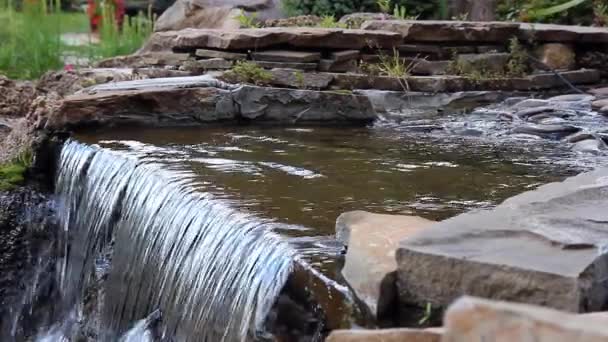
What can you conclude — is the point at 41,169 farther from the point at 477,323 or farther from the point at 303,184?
the point at 477,323

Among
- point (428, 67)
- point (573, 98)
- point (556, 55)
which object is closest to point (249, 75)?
point (428, 67)

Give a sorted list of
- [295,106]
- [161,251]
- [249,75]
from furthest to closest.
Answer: [249,75] < [295,106] < [161,251]

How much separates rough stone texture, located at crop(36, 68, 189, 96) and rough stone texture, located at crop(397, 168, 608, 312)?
4871 mm

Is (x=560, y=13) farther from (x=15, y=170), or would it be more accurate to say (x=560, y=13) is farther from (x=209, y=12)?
(x=15, y=170)

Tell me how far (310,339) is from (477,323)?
143 cm

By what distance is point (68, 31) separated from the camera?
15.2 metres

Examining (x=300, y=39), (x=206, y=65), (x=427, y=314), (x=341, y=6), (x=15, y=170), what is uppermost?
(x=341, y=6)

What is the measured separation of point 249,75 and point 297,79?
371 millimetres

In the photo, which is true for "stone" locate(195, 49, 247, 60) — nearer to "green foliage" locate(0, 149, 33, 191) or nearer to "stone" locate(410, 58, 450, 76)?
"stone" locate(410, 58, 450, 76)

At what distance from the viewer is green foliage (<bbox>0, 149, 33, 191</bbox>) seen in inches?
218

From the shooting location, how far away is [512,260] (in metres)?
2.40

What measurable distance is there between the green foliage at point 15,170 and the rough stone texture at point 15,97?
1.15 metres

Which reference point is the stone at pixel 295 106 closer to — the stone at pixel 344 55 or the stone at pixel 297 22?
the stone at pixel 344 55

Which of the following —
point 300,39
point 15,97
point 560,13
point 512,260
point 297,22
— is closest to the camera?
point 512,260
